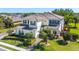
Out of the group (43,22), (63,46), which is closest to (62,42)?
(63,46)

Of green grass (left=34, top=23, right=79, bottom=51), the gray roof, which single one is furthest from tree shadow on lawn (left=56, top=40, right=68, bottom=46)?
the gray roof

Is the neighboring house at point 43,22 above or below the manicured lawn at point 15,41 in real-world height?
above

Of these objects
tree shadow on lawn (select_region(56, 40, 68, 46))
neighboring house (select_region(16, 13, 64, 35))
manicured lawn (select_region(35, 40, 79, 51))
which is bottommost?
manicured lawn (select_region(35, 40, 79, 51))

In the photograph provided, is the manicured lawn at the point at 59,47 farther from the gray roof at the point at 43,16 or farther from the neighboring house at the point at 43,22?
the gray roof at the point at 43,16

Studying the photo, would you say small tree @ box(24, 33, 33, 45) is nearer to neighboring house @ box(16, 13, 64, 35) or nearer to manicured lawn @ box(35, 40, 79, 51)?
neighboring house @ box(16, 13, 64, 35)

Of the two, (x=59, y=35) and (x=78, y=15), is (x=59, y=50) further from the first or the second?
(x=78, y=15)

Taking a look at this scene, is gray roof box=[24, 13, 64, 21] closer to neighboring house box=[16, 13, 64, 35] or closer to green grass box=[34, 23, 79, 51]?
neighboring house box=[16, 13, 64, 35]

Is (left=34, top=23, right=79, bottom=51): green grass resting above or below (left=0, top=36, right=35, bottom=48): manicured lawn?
below

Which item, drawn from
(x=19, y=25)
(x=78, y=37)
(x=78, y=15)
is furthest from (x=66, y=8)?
(x=19, y=25)

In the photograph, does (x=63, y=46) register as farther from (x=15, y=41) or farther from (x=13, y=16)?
(x=13, y=16)

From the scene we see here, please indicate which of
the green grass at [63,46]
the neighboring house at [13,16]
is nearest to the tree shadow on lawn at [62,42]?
the green grass at [63,46]
